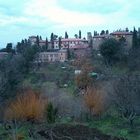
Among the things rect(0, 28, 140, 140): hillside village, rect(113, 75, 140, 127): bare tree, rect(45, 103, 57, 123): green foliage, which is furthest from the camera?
rect(45, 103, 57, 123): green foliage

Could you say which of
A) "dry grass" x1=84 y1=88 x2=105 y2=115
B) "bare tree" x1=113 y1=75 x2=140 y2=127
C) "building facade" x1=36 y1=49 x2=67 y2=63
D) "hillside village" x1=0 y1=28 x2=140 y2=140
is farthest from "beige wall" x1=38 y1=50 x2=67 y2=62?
"bare tree" x1=113 y1=75 x2=140 y2=127

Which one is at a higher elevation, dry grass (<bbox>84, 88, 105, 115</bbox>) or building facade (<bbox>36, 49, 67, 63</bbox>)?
building facade (<bbox>36, 49, 67, 63</bbox>)

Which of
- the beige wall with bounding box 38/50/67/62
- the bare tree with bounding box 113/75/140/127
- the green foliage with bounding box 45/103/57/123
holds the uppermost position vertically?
the beige wall with bounding box 38/50/67/62

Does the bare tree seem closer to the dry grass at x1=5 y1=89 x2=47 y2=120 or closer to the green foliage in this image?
the green foliage

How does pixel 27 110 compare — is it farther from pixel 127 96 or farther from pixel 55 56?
pixel 55 56

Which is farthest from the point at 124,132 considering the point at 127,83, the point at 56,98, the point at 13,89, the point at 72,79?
the point at 72,79

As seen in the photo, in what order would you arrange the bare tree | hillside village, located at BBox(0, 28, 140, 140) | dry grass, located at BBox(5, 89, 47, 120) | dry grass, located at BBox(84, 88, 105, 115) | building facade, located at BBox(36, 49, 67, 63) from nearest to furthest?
hillside village, located at BBox(0, 28, 140, 140), the bare tree, dry grass, located at BBox(5, 89, 47, 120), dry grass, located at BBox(84, 88, 105, 115), building facade, located at BBox(36, 49, 67, 63)

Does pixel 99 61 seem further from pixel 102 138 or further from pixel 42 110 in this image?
pixel 102 138

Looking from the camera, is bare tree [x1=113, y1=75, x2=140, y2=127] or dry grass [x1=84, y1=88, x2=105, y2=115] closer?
bare tree [x1=113, y1=75, x2=140, y2=127]

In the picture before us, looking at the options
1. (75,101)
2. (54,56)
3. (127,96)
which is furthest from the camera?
(54,56)

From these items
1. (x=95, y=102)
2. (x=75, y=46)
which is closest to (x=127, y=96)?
(x=95, y=102)

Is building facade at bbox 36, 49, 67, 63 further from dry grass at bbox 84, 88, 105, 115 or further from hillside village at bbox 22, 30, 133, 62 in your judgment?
dry grass at bbox 84, 88, 105, 115

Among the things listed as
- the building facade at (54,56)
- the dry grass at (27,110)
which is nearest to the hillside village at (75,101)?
the dry grass at (27,110)

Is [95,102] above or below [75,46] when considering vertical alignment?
below
